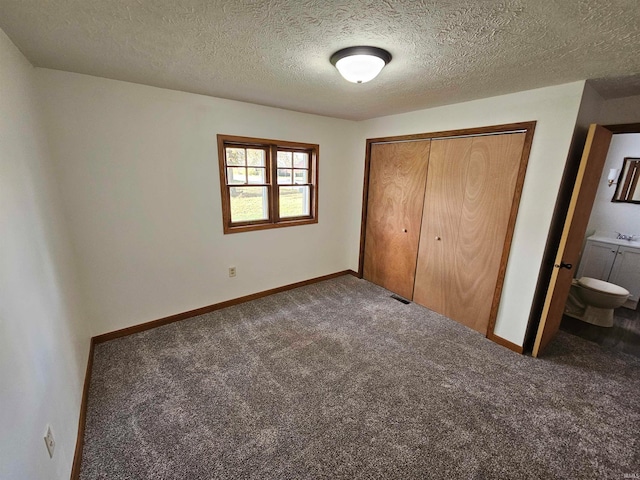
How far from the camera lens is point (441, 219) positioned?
287 centimetres

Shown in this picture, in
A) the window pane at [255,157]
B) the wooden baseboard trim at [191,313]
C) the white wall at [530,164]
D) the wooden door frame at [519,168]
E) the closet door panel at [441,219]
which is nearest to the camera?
the white wall at [530,164]

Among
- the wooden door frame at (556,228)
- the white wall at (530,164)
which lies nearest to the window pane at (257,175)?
the white wall at (530,164)

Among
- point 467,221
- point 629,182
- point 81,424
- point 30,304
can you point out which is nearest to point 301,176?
point 467,221

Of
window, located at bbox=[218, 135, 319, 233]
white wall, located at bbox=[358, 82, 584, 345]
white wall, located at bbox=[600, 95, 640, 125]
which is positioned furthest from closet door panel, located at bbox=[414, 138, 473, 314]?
window, located at bbox=[218, 135, 319, 233]

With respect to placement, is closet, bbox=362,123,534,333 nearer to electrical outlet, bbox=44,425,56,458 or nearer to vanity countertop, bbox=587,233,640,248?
vanity countertop, bbox=587,233,640,248

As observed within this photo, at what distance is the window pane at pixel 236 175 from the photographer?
2.88 meters

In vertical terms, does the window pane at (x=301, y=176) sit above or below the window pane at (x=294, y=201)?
above

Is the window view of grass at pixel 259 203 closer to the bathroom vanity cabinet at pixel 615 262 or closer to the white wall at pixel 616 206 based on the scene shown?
the bathroom vanity cabinet at pixel 615 262

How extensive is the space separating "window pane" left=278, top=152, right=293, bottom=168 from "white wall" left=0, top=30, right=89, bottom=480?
198 cm

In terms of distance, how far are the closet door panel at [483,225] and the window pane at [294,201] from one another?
6.05ft

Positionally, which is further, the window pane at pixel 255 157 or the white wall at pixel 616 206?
the white wall at pixel 616 206

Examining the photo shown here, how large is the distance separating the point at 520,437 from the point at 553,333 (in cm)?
143

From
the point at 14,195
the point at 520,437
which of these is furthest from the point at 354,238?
the point at 14,195

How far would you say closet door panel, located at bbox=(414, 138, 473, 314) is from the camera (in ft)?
8.77
